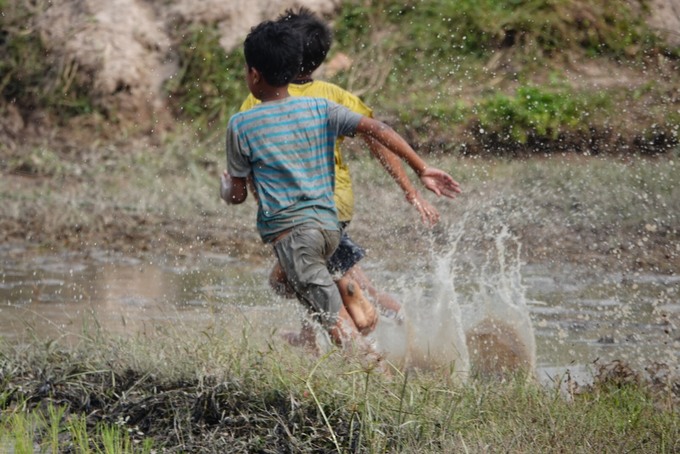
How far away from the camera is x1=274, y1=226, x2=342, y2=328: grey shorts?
461 centimetres

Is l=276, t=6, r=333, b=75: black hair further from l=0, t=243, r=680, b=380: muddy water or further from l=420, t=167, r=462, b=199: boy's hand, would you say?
l=0, t=243, r=680, b=380: muddy water

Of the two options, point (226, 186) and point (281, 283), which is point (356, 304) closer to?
point (281, 283)

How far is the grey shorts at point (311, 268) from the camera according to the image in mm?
4605

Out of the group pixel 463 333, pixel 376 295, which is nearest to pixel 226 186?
pixel 376 295

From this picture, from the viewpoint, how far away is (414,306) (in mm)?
6266

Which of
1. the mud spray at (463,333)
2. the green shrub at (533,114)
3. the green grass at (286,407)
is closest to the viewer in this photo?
the green grass at (286,407)

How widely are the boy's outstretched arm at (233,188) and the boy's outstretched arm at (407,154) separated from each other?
51cm

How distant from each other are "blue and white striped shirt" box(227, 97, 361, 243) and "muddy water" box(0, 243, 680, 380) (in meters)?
0.48

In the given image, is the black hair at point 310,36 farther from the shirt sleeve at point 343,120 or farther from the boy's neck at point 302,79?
the shirt sleeve at point 343,120

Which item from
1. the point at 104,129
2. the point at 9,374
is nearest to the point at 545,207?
the point at 104,129

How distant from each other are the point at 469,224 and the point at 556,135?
232cm

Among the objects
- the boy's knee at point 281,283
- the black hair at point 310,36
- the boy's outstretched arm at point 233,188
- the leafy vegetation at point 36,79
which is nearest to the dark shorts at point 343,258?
the boy's knee at point 281,283

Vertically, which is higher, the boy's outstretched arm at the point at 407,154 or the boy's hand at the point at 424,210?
the boy's outstretched arm at the point at 407,154

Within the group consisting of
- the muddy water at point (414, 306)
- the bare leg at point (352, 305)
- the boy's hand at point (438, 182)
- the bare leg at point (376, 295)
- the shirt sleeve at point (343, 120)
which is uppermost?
the shirt sleeve at point (343, 120)
